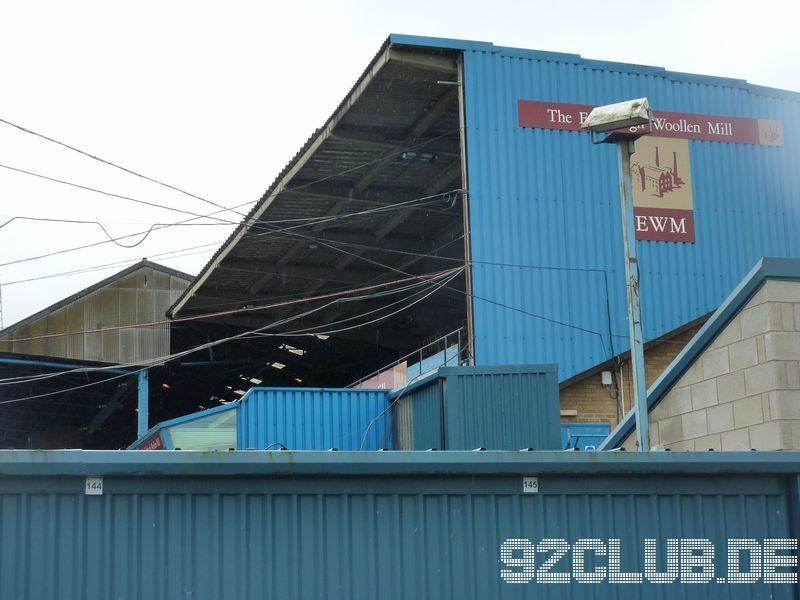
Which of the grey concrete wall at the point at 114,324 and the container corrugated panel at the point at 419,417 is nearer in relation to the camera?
the container corrugated panel at the point at 419,417

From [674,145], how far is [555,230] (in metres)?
4.28

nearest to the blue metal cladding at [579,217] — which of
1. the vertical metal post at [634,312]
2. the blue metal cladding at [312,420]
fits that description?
the blue metal cladding at [312,420]

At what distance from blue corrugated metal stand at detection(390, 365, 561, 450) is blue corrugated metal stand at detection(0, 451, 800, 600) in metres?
10.8

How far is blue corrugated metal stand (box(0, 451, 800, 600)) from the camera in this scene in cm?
831

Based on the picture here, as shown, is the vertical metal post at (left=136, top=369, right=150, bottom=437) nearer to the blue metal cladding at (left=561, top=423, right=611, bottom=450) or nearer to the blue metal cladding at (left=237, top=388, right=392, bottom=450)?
the blue metal cladding at (left=237, top=388, right=392, bottom=450)

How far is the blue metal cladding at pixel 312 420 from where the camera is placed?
83.0 feet

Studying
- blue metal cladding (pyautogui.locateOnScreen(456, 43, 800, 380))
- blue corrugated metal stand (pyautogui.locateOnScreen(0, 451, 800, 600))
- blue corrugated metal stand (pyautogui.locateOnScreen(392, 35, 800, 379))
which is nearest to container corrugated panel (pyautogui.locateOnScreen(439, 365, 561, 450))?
blue metal cladding (pyautogui.locateOnScreen(456, 43, 800, 380))

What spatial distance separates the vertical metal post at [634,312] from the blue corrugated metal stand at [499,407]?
779cm

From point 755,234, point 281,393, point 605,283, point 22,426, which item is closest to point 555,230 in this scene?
point 605,283

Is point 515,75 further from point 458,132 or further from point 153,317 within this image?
point 153,317

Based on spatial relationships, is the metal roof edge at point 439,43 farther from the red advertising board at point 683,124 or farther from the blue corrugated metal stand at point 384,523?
the blue corrugated metal stand at point 384,523

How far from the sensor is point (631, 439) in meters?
15.0

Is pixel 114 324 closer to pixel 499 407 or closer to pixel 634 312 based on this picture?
pixel 499 407

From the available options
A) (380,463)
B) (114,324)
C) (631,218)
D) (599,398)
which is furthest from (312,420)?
(114,324)
